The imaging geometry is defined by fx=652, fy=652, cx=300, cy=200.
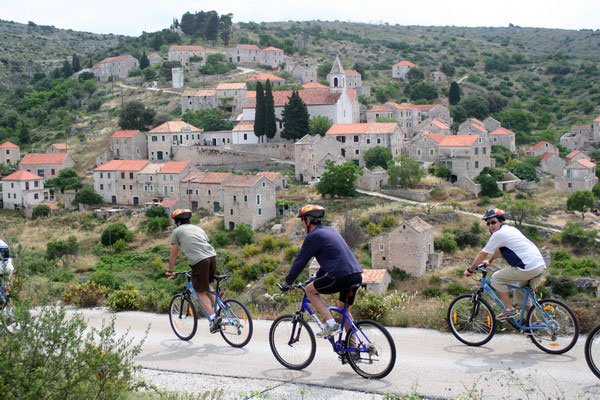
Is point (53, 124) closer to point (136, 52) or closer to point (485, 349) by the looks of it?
point (136, 52)

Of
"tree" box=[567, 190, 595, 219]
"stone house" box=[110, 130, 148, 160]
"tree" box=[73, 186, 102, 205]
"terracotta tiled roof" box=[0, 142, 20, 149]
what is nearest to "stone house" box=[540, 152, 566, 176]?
"tree" box=[567, 190, 595, 219]

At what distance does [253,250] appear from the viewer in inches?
1547

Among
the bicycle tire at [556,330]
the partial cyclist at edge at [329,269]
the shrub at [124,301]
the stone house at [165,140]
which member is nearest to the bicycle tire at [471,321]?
the bicycle tire at [556,330]

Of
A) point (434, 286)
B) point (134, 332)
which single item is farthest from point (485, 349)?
point (434, 286)

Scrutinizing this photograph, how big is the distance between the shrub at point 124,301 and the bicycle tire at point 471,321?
218 inches

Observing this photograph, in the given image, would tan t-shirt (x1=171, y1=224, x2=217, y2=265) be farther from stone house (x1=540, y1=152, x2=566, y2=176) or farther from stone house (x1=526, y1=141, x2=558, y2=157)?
stone house (x1=526, y1=141, x2=558, y2=157)

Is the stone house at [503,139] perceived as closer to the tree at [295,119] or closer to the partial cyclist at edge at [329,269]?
the tree at [295,119]

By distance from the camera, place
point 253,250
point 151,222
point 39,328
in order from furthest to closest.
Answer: point 151,222
point 253,250
point 39,328

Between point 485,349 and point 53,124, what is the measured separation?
7740cm

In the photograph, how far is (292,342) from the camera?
739 cm

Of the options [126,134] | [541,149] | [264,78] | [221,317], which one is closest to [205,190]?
[126,134]

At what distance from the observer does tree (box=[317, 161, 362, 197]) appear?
46.5 metres

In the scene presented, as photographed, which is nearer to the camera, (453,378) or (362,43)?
(453,378)

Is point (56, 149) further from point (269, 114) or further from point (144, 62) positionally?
point (144, 62)
